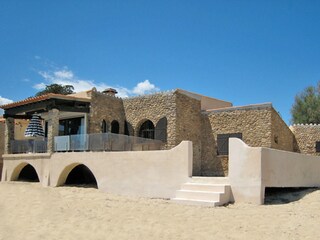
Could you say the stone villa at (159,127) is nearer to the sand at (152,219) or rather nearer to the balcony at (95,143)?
the balcony at (95,143)

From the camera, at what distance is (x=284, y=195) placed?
12.8 metres

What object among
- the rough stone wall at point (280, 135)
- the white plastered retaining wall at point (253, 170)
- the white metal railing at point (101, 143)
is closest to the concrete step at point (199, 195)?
the white plastered retaining wall at point (253, 170)

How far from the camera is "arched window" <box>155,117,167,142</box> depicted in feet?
62.5

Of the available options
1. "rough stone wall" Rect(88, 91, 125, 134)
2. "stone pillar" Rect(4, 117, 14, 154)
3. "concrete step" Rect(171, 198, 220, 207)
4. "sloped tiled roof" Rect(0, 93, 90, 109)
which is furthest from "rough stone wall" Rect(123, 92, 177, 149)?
"concrete step" Rect(171, 198, 220, 207)

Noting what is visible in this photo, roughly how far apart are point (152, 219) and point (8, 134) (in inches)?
561

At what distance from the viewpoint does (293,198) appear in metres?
12.4

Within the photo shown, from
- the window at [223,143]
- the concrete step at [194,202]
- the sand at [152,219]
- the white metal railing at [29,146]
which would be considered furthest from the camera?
the window at [223,143]

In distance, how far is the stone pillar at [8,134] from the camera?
20391mm

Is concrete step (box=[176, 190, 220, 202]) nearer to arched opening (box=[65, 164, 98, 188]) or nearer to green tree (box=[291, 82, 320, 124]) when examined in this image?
arched opening (box=[65, 164, 98, 188])

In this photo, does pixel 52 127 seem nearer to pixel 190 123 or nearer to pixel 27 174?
pixel 27 174

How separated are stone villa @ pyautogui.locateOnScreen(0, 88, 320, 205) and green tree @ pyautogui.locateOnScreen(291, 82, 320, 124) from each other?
982 centimetres

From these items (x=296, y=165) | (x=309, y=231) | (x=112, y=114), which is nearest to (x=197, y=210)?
(x=309, y=231)

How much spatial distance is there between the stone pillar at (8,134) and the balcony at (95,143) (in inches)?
83.6

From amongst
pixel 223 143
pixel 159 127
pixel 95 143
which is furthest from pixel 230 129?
pixel 95 143
